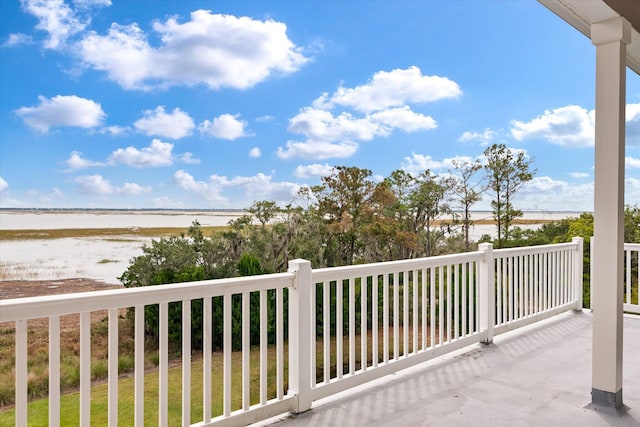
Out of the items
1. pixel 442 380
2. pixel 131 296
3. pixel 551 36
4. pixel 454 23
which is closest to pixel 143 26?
pixel 131 296

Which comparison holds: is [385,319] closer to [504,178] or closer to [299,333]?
[299,333]

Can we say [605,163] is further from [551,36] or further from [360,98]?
[551,36]

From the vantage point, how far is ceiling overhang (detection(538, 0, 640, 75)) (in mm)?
2541

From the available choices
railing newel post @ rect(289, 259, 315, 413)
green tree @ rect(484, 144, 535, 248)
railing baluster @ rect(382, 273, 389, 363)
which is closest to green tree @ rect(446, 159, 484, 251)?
green tree @ rect(484, 144, 535, 248)

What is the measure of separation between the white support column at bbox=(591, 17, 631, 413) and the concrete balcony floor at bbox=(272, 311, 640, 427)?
0.95 feet

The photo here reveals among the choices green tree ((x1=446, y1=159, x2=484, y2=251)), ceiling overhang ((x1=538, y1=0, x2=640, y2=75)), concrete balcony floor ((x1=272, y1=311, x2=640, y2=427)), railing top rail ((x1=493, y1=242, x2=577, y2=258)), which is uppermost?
ceiling overhang ((x1=538, y1=0, x2=640, y2=75))

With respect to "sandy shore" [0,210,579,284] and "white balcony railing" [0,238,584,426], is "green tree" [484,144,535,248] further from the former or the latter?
"sandy shore" [0,210,579,284]

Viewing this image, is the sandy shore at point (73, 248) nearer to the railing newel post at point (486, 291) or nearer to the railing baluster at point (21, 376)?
the railing baluster at point (21, 376)

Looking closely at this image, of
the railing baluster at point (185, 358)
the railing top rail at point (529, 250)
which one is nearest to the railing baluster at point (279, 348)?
the railing baluster at point (185, 358)

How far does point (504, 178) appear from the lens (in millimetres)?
9320

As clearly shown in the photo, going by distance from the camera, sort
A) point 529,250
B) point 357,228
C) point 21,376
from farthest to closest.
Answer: point 357,228 → point 529,250 → point 21,376

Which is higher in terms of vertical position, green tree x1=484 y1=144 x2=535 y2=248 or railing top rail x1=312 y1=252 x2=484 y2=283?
green tree x1=484 y1=144 x2=535 y2=248

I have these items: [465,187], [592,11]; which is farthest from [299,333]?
[465,187]

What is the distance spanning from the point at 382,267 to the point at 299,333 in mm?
809
